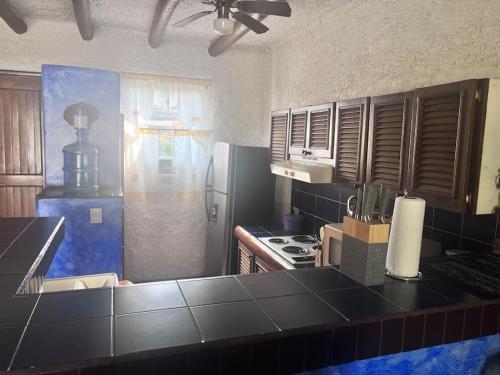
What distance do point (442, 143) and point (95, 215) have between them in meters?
2.66

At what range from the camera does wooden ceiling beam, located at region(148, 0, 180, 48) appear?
283 cm

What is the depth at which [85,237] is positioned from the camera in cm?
322

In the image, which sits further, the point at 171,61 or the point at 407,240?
the point at 171,61

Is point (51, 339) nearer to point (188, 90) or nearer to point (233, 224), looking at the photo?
point (233, 224)

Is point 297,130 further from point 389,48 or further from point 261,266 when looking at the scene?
point 261,266

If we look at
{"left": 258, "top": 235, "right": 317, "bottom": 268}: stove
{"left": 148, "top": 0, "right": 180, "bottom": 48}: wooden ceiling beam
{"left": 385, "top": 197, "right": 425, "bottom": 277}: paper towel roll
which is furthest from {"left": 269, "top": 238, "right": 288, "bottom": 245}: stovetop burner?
{"left": 148, "top": 0, "right": 180, "bottom": 48}: wooden ceiling beam

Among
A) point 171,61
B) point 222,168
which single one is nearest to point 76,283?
point 222,168

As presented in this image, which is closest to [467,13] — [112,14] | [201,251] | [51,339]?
[51,339]

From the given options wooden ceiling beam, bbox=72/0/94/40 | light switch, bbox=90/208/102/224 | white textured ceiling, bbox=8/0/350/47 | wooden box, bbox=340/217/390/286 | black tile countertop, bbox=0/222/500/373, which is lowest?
light switch, bbox=90/208/102/224

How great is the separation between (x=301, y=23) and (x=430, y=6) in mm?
1440

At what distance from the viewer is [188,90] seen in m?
4.21

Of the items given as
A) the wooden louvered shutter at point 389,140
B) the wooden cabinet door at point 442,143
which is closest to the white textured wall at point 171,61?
the wooden louvered shutter at point 389,140

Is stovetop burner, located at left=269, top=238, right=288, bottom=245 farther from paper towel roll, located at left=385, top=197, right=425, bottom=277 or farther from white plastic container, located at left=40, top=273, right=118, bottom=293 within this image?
paper towel roll, located at left=385, top=197, right=425, bottom=277

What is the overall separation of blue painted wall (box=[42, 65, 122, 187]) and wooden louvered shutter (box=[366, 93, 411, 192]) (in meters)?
2.40
